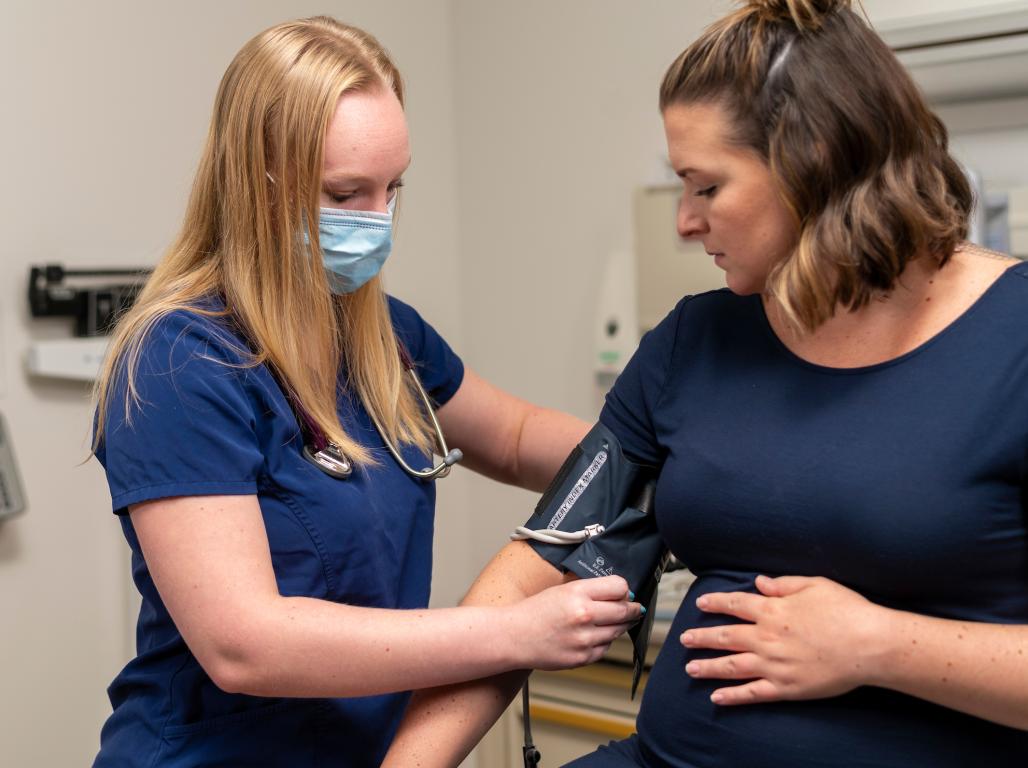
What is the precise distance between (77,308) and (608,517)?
1.35 m

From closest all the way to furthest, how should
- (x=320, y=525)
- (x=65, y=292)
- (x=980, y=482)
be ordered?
(x=980, y=482) → (x=320, y=525) → (x=65, y=292)

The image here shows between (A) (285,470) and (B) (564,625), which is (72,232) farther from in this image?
(B) (564,625)

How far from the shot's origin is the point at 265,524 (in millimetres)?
1245

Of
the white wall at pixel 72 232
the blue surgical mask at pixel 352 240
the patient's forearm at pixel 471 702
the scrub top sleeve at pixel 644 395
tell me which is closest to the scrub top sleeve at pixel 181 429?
the blue surgical mask at pixel 352 240

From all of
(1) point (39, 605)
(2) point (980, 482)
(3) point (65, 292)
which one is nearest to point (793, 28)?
(2) point (980, 482)

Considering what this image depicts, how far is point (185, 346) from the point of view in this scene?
4.04 feet

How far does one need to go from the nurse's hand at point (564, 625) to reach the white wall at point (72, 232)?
1152mm

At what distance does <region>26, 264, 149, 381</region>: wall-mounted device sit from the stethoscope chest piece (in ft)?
3.09

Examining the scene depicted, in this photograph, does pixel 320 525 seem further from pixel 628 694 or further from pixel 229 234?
pixel 628 694

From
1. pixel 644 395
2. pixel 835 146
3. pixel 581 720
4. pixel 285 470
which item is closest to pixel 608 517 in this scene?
pixel 644 395

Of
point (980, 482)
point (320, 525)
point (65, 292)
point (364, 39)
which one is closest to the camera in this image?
point (980, 482)

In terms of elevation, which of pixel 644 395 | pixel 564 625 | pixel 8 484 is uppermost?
pixel 644 395

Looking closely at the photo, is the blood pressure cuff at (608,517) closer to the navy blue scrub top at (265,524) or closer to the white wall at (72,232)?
the navy blue scrub top at (265,524)

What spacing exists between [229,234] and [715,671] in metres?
0.77
